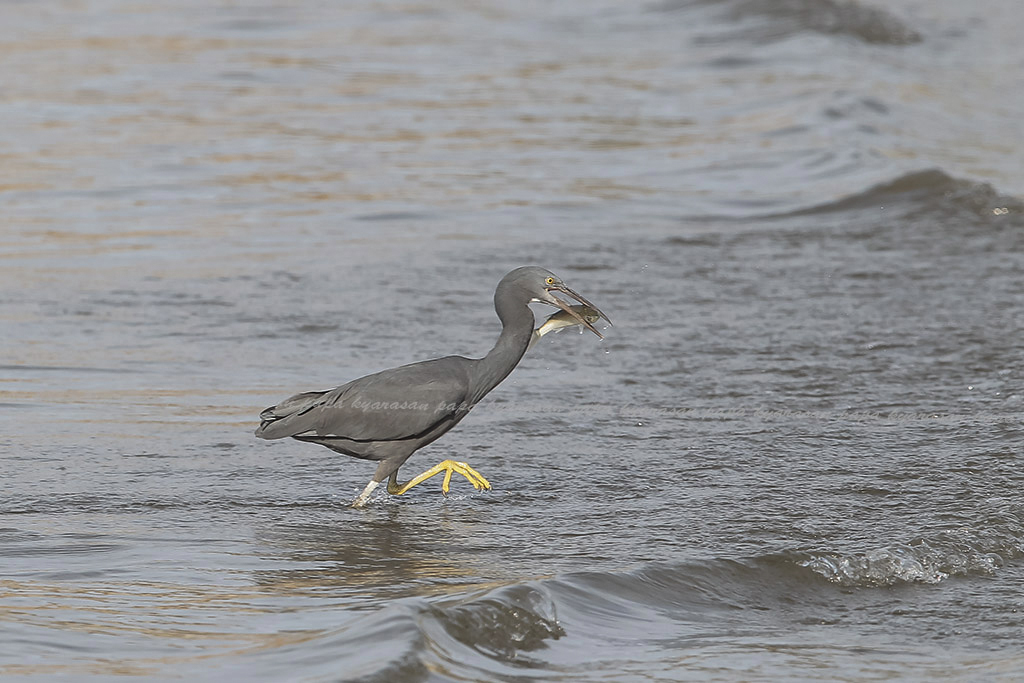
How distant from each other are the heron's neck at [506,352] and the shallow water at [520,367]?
483 millimetres

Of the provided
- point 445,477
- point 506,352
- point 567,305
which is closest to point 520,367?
point 445,477

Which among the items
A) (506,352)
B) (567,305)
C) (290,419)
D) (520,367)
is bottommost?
(520,367)

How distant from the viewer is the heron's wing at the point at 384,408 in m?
5.70

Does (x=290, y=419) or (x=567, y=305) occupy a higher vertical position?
(x=567, y=305)

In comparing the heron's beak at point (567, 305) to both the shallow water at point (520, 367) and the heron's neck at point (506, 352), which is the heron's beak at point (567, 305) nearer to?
the heron's neck at point (506, 352)

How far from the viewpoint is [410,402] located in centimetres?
570

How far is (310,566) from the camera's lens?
17.0 feet

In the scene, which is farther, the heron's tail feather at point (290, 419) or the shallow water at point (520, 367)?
the heron's tail feather at point (290, 419)

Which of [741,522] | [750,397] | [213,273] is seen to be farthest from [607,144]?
[741,522]

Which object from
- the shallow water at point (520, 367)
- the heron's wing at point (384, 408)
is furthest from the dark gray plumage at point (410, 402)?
the shallow water at point (520, 367)

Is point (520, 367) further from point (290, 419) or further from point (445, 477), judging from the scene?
point (290, 419)

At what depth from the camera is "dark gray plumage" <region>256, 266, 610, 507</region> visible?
5703 mm

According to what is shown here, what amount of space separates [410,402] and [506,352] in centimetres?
41

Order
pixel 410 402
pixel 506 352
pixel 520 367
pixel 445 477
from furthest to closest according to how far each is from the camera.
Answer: pixel 520 367, pixel 445 477, pixel 506 352, pixel 410 402
